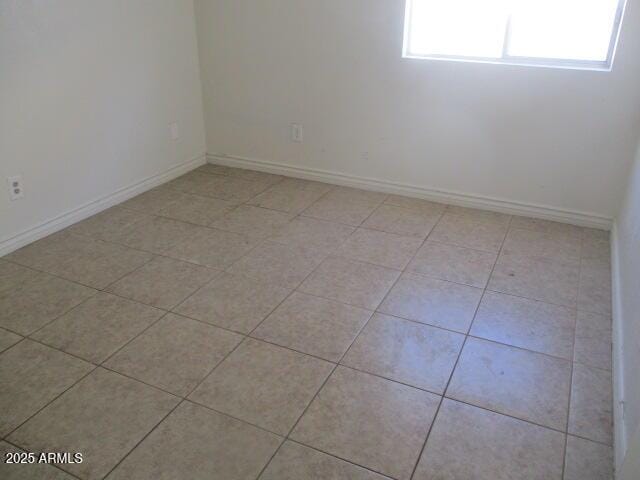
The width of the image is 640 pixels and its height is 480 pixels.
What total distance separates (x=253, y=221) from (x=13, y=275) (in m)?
1.32

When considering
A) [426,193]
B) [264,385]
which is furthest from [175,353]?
[426,193]

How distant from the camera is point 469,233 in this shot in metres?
3.11

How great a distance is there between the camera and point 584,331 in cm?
224

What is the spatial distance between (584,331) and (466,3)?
2.00 m

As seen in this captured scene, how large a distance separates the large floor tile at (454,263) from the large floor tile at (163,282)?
3.56 feet

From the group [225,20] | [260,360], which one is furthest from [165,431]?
[225,20]

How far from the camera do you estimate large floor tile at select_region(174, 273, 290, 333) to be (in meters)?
2.27

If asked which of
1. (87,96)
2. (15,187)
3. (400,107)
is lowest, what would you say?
(15,187)

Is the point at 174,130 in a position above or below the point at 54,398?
above

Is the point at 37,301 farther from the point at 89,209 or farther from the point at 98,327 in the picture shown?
the point at 89,209

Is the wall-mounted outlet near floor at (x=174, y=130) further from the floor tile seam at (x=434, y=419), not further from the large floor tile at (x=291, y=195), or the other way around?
the floor tile seam at (x=434, y=419)

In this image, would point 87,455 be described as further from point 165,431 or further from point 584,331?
point 584,331

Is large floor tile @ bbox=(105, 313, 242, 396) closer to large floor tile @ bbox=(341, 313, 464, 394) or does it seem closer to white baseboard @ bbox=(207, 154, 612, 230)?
large floor tile @ bbox=(341, 313, 464, 394)

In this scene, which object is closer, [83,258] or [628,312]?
[628,312]
